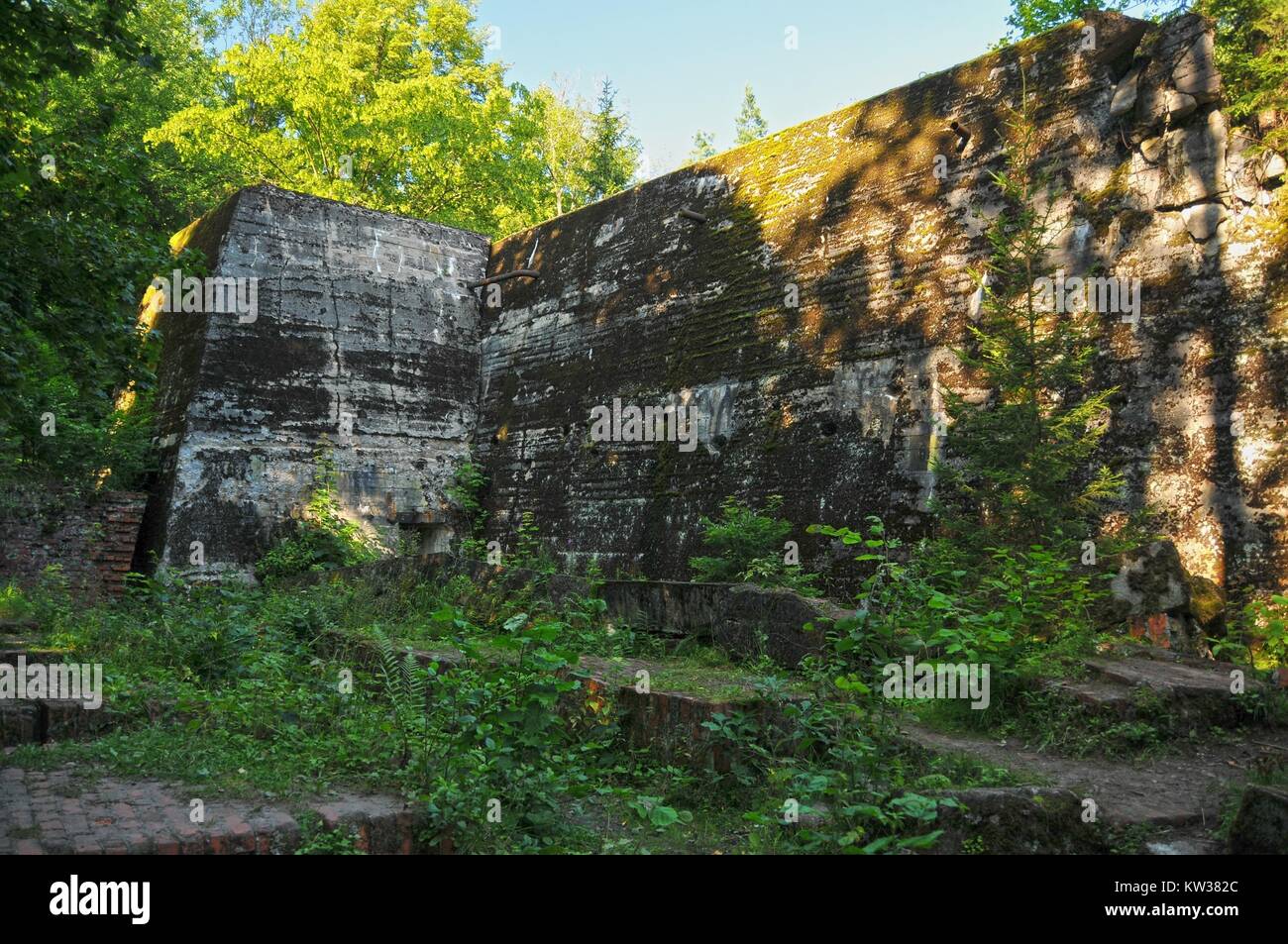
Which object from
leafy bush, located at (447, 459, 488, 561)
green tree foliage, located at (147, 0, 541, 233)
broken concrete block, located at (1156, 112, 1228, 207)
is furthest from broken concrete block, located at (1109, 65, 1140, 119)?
green tree foliage, located at (147, 0, 541, 233)

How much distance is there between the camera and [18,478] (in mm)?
11883

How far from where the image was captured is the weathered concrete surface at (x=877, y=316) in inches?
331

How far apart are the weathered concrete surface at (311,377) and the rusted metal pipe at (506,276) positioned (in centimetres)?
27

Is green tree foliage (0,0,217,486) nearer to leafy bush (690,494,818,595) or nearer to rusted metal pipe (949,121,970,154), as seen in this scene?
leafy bush (690,494,818,595)

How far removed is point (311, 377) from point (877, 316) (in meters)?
8.38

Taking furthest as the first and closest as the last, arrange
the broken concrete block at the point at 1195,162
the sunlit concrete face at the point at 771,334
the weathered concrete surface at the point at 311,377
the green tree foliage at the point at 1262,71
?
1. the weathered concrete surface at the point at 311,377
2. the broken concrete block at the point at 1195,162
3. the sunlit concrete face at the point at 771,334
4. the green tree foliage at the point at 1262,71

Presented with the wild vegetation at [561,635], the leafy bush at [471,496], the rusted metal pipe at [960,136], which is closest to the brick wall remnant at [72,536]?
the wild vegetation at [561,635]

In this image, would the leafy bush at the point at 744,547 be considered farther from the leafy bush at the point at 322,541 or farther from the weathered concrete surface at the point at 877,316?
the leafy bush at the point at 322,541

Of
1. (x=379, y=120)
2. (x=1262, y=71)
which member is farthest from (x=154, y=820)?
(x=379, y=120)

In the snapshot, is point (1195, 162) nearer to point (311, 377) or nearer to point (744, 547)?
point (744, 547)

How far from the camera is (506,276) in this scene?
15992mm

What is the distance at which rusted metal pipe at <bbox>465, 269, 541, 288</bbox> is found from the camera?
15.9m

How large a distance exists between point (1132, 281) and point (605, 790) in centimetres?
700

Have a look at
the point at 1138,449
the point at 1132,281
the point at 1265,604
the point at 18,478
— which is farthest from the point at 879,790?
the point at 18,478
